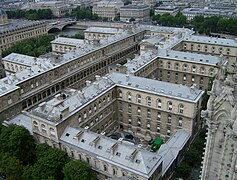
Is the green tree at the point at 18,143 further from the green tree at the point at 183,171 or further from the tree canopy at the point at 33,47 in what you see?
the tree canopy at the point at 33,47

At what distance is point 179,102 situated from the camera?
7888 centimetres

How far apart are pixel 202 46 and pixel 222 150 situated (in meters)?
113

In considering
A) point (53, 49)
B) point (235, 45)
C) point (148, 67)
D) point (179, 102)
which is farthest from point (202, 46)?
point (53, 49)

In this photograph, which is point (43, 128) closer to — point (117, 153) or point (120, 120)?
point (117, 153)

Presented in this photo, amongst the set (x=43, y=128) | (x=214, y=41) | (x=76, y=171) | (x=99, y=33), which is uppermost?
(x=99, y=33)

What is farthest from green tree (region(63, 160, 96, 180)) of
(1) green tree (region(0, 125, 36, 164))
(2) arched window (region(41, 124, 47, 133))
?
(1) green tree (region(0, 125, 36, 164))

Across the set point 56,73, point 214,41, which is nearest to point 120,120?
point 56,73

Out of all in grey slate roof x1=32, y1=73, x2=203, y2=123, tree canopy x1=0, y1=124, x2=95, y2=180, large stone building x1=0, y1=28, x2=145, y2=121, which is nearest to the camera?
tree canopy x1=0, y1=124, x2=95, y2=180

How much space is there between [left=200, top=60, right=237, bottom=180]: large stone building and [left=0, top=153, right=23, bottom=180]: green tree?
45.6m

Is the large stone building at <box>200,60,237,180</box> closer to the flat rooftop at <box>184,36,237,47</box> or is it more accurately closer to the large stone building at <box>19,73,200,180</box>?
the large stone building at <box>19,73,200,180</box>

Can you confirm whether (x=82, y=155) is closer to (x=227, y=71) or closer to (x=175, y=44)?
(x=227, y=71)

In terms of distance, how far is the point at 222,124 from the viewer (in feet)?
112

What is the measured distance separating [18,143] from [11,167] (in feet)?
22.8

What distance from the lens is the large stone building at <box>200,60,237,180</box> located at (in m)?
32.1
